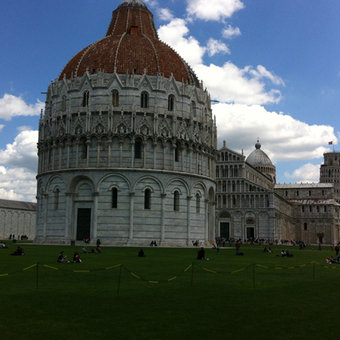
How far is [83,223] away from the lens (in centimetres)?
5759

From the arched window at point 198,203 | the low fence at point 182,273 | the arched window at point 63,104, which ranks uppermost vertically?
the arched window at point 63,104

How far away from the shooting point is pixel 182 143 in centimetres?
5944

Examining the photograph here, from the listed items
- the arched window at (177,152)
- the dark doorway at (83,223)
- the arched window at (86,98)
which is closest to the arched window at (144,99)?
the arched window at (177,152)

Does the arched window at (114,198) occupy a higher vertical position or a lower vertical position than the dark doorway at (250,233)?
higher

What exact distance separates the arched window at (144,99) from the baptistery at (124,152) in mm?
126

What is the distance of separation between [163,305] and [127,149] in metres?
42.4

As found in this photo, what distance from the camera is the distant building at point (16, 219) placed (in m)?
119

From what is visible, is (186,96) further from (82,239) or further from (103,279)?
(103,279)

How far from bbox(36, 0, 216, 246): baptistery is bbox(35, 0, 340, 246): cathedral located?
124mm

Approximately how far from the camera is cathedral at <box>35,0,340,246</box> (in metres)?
56.6

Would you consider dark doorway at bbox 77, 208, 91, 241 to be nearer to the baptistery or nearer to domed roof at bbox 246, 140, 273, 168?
the baptistery

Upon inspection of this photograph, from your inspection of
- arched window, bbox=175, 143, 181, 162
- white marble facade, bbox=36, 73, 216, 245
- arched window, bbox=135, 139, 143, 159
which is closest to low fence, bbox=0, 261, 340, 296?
white marble facade, bbox=36, 73, 216, 245

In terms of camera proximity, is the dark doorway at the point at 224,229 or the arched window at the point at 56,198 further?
the dark doorway at the point at 224,229

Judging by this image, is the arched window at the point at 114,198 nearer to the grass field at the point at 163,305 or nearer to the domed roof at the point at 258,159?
the grass field at the point at 163,305
